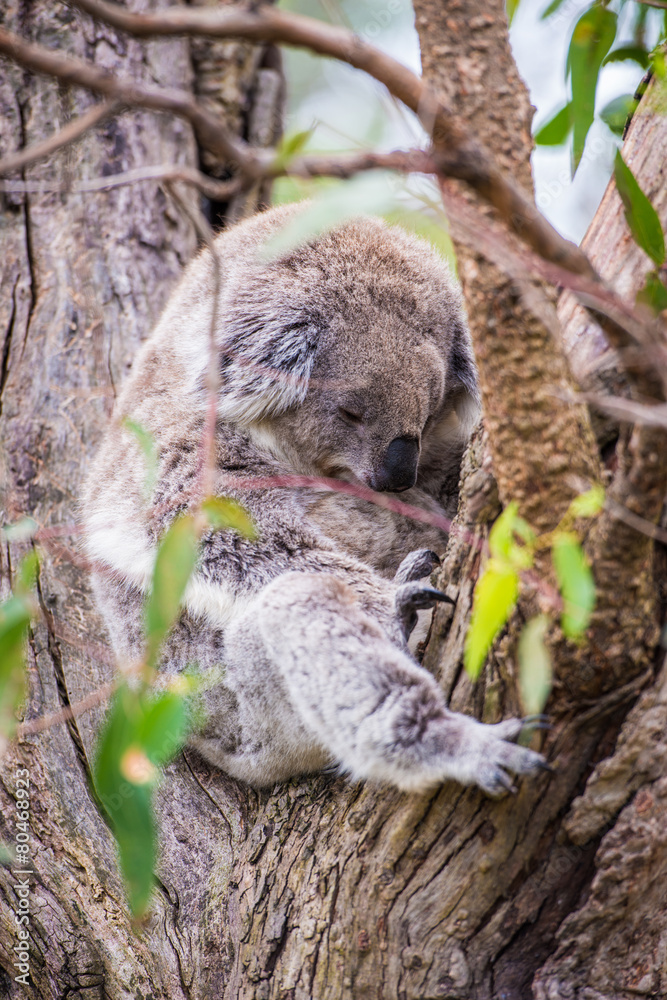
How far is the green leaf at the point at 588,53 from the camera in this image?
1917 mm

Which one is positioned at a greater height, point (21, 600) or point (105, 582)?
point (21, 600)

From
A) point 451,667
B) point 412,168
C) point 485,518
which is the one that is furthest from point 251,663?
point 412,168

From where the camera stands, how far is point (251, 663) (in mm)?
2133

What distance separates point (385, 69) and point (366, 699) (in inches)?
48.8

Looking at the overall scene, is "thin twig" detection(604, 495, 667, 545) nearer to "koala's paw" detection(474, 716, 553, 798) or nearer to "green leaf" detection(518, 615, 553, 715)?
"green leaf" detection(518, 615, 553, 715)

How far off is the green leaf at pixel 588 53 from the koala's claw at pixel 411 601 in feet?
3.62

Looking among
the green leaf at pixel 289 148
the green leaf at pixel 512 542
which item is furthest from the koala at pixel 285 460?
the green leaf at pixel 289 148

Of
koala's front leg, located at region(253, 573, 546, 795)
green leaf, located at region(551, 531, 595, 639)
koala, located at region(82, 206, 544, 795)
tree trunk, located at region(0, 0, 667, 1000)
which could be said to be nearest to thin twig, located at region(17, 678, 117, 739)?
tree trunk, located at region(0, 0, 667, 1000)

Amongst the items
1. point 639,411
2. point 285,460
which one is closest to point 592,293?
point 639,411

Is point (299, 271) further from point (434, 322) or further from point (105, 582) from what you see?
point (105, 582)

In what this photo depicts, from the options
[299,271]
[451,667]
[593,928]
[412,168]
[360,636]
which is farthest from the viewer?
[299,271]

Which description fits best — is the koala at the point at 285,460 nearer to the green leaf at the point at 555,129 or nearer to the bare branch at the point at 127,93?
the green leaf at the point at 555,129

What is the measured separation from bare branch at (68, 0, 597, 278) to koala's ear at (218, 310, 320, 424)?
138 centimetres

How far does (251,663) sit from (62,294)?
1835mm
